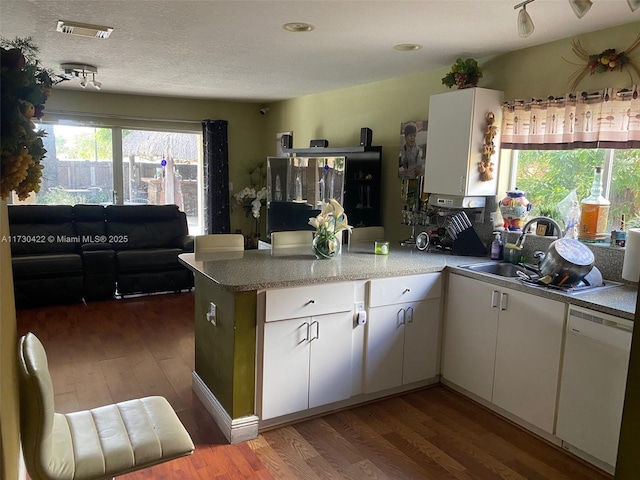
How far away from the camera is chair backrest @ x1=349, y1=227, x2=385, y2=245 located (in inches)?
163

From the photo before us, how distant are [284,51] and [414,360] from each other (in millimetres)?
2420

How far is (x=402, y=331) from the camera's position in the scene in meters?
3.18

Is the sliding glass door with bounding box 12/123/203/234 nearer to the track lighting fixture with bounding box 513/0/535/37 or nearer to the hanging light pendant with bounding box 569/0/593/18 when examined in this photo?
the track lighting fixture with bounding box 513/0/535/37

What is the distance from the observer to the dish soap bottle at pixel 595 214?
3006 millimetres

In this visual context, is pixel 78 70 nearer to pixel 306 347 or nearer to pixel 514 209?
pixel 306 347

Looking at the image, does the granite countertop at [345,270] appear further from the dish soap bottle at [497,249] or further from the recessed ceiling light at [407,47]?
the recessed ceiling light at [407,47]

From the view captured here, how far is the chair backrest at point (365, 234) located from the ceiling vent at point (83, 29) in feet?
7.50

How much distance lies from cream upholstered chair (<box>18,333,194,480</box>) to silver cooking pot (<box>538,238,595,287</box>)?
206 centimetres

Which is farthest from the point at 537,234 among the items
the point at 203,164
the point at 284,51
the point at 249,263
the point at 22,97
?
the point at 203,164

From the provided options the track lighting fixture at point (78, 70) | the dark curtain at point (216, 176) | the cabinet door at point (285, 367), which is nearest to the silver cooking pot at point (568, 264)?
the cabinet door at point (285, 367)

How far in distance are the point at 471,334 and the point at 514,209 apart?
971 millimetres

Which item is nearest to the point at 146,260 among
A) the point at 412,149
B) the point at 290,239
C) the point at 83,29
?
the point at 290,239

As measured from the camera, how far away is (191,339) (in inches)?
164

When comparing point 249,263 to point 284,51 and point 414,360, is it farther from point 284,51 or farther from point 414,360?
point 284,51
